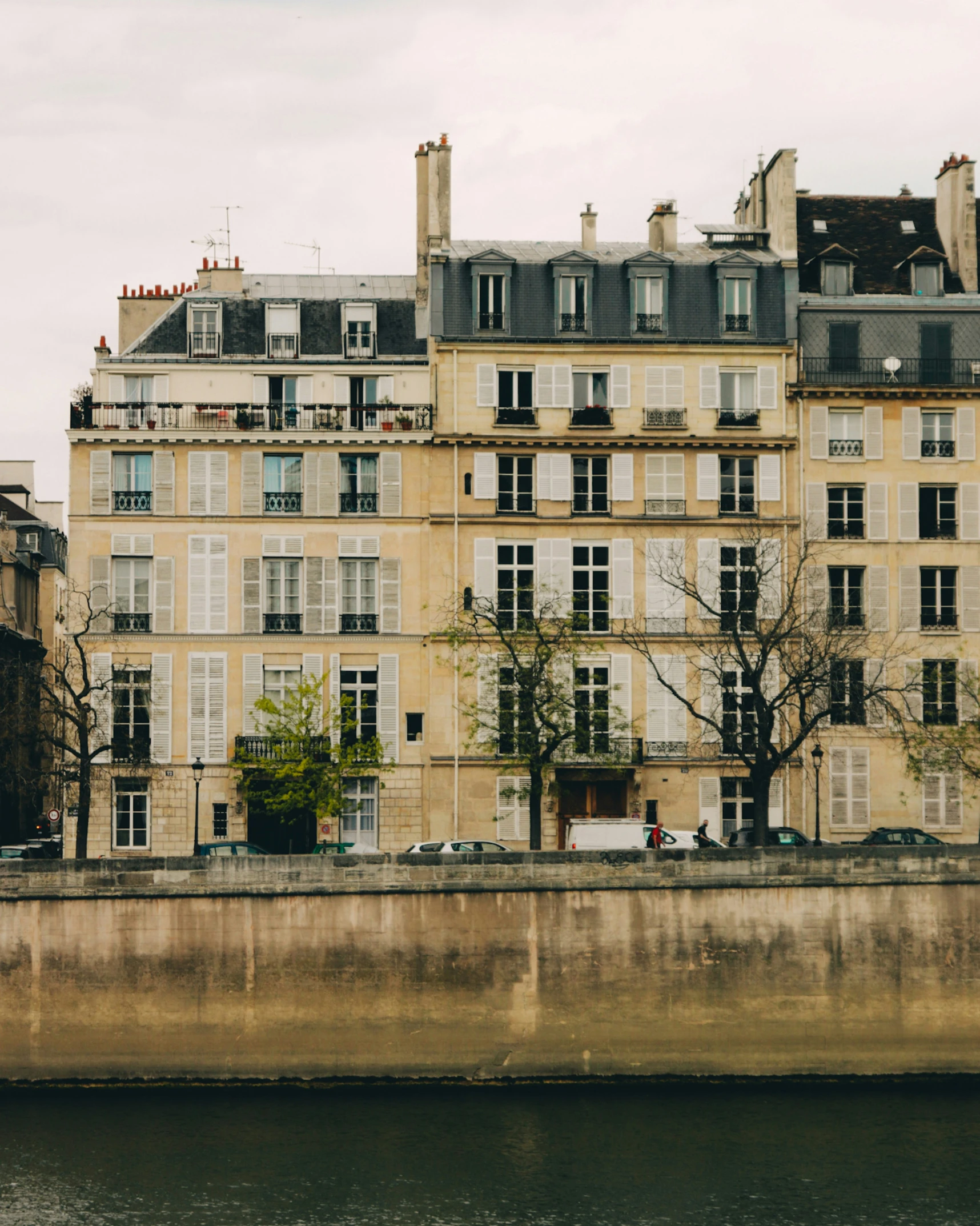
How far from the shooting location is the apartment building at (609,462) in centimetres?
5441

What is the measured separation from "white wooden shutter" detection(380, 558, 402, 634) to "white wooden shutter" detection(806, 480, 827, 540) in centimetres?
1316

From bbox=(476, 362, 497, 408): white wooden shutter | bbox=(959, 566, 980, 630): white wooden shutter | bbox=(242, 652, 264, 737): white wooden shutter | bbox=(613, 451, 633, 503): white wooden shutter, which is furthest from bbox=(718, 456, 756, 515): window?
bbox=(242, 652, 264, 737): white wooden shutter

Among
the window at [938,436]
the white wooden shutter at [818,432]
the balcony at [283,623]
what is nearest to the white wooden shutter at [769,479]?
the white wooden shutter at [818,432]

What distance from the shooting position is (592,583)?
2174 inches

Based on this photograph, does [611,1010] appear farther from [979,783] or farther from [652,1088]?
[979,783]

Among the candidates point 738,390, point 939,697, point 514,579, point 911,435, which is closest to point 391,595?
point 514,579

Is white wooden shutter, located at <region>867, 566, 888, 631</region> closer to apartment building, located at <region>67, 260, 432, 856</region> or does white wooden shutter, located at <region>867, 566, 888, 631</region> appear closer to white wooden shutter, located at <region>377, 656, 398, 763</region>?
apartment building, located at <region>67, 260, 432, 856</region>

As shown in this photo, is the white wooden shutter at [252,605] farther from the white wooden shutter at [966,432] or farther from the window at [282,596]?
the white wooden shutter at [966,432]

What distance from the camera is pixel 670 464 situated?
55625 millimetres

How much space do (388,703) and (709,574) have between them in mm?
10950

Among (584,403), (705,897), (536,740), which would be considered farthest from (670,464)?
(705,897)

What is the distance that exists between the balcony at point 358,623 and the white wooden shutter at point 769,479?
13.0m

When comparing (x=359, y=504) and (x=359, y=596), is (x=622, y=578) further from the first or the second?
(x=359, y=504)

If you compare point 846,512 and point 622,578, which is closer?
point 622,578
